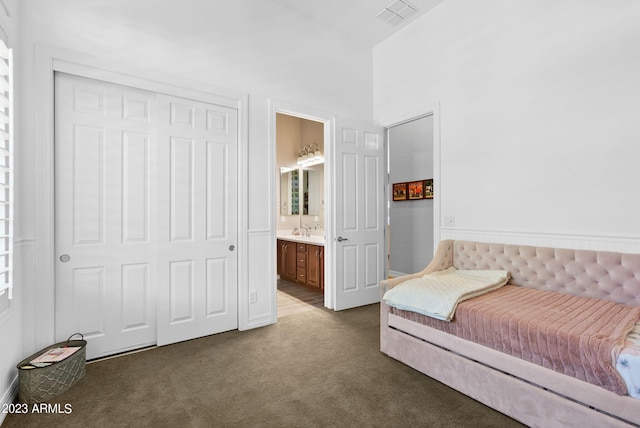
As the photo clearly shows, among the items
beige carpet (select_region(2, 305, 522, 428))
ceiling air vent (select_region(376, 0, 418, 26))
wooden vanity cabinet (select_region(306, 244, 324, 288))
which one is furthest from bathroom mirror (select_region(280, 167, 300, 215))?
beige carpet (select_region(2, 305, 522, 428))

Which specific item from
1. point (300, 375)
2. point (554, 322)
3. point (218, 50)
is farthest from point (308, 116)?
point (554, 322)

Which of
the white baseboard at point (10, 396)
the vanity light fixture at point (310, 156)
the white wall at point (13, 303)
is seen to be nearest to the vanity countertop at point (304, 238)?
the vanity light fixture at point (310, 156)

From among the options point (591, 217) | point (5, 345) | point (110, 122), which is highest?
point (110, 122)

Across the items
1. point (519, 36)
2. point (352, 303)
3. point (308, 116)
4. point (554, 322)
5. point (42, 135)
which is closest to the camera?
point (554, 322)

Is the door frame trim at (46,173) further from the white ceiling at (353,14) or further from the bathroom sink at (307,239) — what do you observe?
the bathroom sink at (307,239)

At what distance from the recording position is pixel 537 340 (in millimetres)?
1710

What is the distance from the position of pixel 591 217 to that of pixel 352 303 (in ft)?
8.22

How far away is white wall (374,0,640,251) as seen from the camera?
2.26 m

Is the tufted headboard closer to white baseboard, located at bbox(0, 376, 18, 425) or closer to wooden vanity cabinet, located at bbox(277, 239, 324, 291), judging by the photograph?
wooden vanity cabinet, located at bbox(277, 239, 324, 291)

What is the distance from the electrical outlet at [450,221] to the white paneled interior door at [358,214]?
0.95m

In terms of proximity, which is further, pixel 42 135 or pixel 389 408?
pixel 42 135

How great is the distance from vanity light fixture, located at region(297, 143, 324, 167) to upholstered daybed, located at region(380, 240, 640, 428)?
300cm

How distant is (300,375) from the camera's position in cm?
227

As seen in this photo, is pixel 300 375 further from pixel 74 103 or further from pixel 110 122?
pixel 74 103
